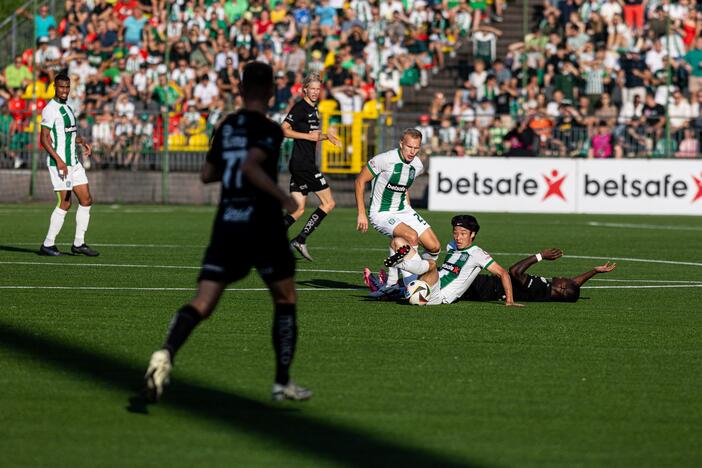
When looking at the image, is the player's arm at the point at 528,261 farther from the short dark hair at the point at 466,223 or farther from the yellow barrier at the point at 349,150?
the yellow barrier at the point at 349,150

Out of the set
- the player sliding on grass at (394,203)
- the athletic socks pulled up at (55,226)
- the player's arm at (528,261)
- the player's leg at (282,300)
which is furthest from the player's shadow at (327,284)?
the player's leg at (282,300)

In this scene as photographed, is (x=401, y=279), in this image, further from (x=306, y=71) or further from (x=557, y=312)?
(x=306, y=71)

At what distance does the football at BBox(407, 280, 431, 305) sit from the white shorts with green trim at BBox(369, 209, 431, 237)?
2.71 feet

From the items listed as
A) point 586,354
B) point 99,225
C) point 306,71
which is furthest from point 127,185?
point 586,354

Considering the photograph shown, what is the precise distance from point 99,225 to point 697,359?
642 inches

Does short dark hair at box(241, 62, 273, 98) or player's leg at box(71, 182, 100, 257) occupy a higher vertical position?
short dark hair at box(241, 62, 273, 98)

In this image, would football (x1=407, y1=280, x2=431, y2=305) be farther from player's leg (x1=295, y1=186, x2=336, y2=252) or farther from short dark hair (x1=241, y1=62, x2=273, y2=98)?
short dark hair (x1=241, y1=62, x2=273, y2=98)

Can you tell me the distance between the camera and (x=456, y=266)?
12625mm

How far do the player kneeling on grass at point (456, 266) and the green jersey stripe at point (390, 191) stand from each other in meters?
0.75

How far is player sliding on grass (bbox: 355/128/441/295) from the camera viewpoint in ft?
43.4

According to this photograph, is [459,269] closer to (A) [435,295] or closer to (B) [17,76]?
(A) [435,295]

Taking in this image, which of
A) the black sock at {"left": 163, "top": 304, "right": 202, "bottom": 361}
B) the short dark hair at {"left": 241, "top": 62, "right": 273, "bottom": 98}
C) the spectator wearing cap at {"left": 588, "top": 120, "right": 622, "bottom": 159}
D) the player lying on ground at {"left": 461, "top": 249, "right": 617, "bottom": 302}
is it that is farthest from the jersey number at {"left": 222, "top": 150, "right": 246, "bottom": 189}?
the spectator wearing cap at {"left": 588, "top": 120, "right": 622, "bottom": 159}

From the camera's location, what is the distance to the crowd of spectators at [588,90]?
3123 centimetres

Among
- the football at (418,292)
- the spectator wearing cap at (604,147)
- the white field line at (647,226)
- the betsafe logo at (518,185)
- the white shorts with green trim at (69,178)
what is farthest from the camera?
the spectator wearing cap at (604,147)
